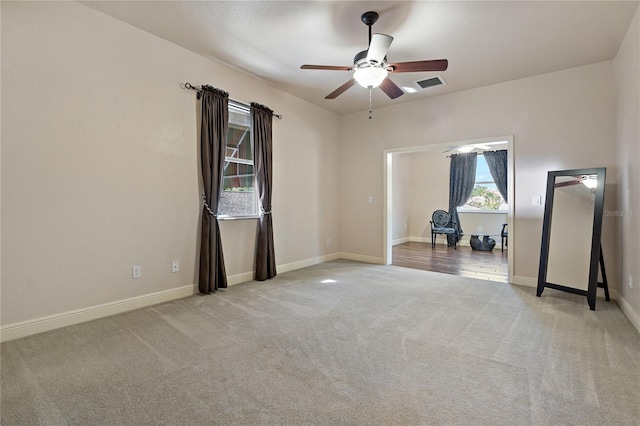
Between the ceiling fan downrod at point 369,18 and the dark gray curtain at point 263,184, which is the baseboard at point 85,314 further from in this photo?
the ceiling fan downrod at point 369,18

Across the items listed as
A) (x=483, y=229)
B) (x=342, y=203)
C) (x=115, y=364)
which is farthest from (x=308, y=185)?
(x=483, y=229)

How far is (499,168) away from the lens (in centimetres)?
735

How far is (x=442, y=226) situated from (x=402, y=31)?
5.87 metres

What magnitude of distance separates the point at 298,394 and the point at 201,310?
5.90 feet

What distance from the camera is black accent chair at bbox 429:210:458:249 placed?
300 inches

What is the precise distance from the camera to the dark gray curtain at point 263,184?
14.5 ft

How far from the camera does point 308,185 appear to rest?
18.0 ft

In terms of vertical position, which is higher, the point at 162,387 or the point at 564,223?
the point at 564,223

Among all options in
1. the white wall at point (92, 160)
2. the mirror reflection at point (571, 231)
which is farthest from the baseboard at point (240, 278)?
→ the mirror reflection at point (571, 231)

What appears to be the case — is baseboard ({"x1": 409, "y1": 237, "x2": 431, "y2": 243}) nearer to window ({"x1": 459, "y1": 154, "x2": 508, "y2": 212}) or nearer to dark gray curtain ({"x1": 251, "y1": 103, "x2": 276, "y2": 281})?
window ({"x1": 459, "y1": 154, "x2": 508, "y2": 212})

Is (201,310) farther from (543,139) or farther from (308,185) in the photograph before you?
(543,139)

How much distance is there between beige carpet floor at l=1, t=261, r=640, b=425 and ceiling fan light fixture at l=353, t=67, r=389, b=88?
7.56ft

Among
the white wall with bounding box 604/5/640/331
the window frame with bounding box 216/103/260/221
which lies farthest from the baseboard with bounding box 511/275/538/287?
the window frame with bounding box 216/103/260/221

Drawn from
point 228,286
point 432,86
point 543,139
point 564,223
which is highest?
point 432,86
